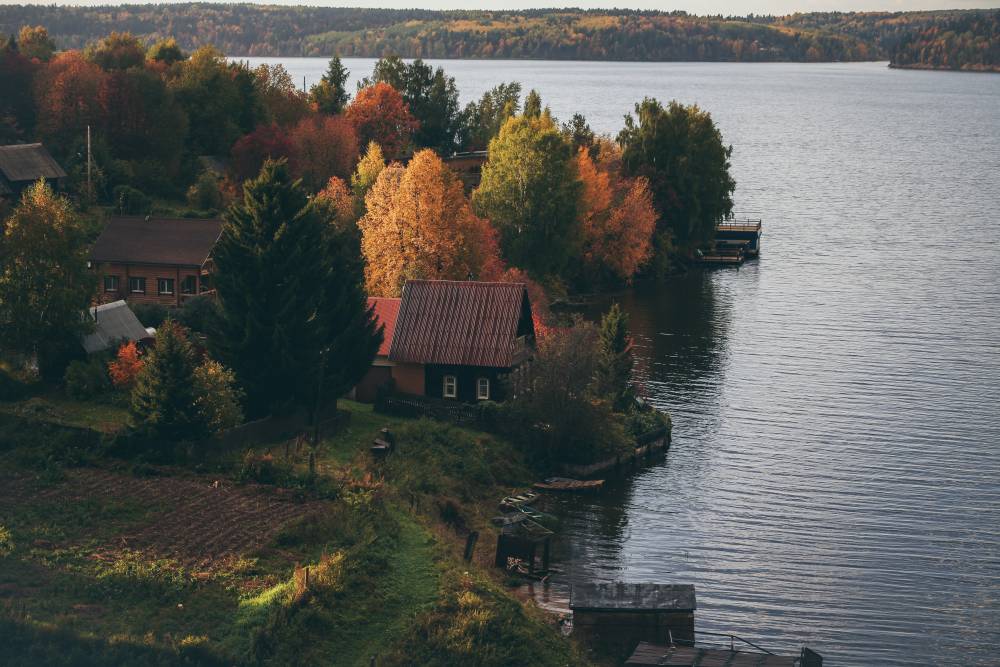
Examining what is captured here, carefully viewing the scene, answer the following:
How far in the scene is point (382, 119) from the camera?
128 meters

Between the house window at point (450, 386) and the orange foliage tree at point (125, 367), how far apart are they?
14338 mm

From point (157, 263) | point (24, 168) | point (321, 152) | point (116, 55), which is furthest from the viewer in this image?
point (116, 55)

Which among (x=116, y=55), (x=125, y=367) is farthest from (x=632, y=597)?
(x=116, y=55)

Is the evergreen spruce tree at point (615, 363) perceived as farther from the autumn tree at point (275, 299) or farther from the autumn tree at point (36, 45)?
the autumn tree at point (36, 45)

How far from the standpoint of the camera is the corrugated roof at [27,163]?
9088cm

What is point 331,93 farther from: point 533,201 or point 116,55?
point 533,201

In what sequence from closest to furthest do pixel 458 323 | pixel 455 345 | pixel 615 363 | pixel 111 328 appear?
pixel 111 328 < pixel 455 345 < pixel 458 323 < pixel 615 363

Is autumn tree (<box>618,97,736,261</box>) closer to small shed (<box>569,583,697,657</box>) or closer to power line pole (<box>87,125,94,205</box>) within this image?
power line pole (<box>87,125,94,205</box>)

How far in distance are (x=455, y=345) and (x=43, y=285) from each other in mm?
18671

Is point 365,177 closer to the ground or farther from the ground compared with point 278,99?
closer to the ground

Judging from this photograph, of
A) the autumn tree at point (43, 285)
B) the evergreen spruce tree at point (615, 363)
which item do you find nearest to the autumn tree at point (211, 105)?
the autumn tree at point (43, 285)

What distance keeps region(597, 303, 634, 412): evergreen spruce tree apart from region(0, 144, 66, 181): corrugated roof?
147 feet

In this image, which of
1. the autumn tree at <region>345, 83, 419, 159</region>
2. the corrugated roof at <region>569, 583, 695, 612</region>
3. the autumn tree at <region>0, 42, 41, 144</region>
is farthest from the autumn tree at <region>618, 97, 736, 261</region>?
the corrugated roof at <region>569, 583, 695, 612</region>

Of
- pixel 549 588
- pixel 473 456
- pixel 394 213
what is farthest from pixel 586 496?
pixel 394 213
